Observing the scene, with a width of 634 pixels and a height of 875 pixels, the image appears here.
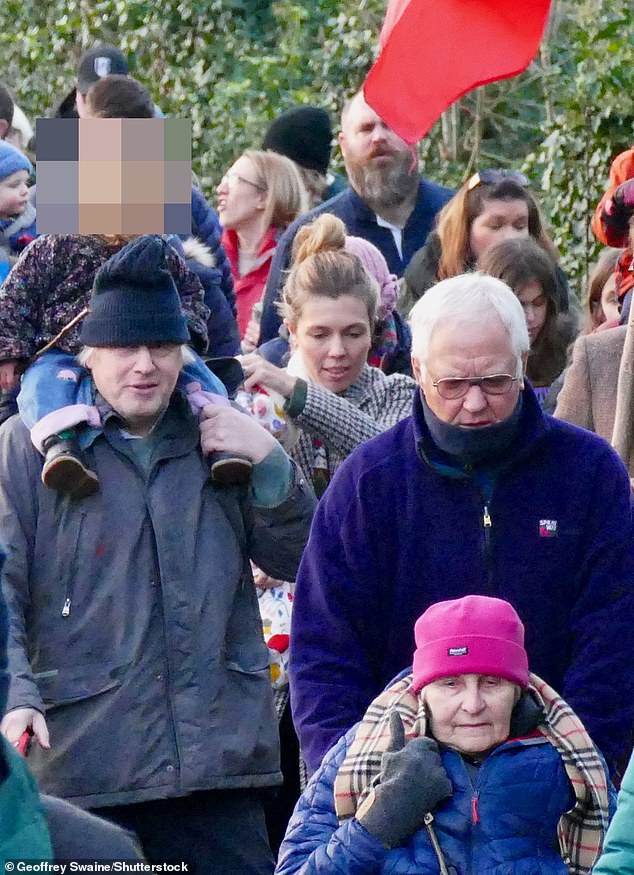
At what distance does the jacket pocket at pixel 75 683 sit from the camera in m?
5.47

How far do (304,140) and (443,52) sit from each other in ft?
9.22

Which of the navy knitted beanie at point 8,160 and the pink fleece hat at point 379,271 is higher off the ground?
the navy knitted beanie at point 8,160

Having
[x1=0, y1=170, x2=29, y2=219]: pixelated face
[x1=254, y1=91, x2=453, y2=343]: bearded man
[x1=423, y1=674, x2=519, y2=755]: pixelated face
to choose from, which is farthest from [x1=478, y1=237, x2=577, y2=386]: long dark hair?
[x1=423, y1=674, x2=519, y2=755]: pixelated face

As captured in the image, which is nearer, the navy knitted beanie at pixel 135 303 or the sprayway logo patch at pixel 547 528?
the sprayway logo patch at pixel 547 528

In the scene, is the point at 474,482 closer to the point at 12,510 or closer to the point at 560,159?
the point at 12,510

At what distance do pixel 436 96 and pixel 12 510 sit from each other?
292cm

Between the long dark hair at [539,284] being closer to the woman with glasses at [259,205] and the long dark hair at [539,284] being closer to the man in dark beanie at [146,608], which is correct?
the man in dark beanie at [146,608]

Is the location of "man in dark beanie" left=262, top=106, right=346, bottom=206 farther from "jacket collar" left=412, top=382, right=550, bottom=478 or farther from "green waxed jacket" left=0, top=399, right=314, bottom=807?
"jacket collar" left=412, top=382, right=550, bottom=478

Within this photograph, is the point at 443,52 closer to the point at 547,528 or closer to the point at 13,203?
the point at 13,203

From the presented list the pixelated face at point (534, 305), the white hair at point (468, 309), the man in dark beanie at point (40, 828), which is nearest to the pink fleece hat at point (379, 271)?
the pixelated face at point (534, 305)

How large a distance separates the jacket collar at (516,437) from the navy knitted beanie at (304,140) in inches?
213

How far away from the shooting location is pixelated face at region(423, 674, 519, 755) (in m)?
4.56

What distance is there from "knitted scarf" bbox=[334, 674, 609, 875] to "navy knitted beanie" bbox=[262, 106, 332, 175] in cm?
608

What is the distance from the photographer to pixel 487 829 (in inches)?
176
